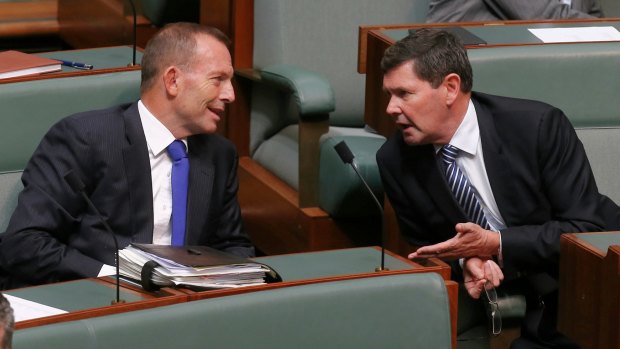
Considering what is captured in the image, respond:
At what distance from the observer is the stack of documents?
1196mm

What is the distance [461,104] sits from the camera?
1.62 meters

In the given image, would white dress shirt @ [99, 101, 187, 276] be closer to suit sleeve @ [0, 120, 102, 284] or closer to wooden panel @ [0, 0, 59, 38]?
suit sleeve @ [0, 120, 102, 284]

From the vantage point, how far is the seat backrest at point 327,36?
2057 mm

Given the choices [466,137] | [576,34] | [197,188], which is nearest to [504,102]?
[466,137]

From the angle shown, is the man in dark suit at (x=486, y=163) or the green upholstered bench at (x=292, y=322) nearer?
the green upholstered bench at (x=292, y=322)

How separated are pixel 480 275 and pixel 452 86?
0.81ft

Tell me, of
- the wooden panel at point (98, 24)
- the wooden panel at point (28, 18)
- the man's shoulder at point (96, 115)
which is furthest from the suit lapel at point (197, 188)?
the wooden panel at point (28, 18)

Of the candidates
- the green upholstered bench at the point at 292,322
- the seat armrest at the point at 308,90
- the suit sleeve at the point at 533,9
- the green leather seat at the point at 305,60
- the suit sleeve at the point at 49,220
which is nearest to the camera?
the green upholstered bench at the point at 292,322

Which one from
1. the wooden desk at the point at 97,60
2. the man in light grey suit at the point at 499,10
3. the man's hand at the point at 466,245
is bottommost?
the man's hand at the point at 466,245

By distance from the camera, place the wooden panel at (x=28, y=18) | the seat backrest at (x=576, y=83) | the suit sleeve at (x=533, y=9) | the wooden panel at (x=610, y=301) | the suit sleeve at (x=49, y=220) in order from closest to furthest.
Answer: the wooden panel at (x=610, y=301)
the suit sleeve at (x=49, y=220)
the seat backrest at (x=576, y=83)
the suit sleeve at (x=533, y=9)
the wooden panel at (x=28, y=18)

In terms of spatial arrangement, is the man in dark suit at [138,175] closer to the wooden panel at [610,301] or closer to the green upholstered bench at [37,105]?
the green upholstered bench at [37,105]

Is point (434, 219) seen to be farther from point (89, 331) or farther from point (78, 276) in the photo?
point (89, 331)

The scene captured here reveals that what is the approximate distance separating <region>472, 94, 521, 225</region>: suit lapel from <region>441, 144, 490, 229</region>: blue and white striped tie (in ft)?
0.09

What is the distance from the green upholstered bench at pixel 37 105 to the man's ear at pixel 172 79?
0.10 m
